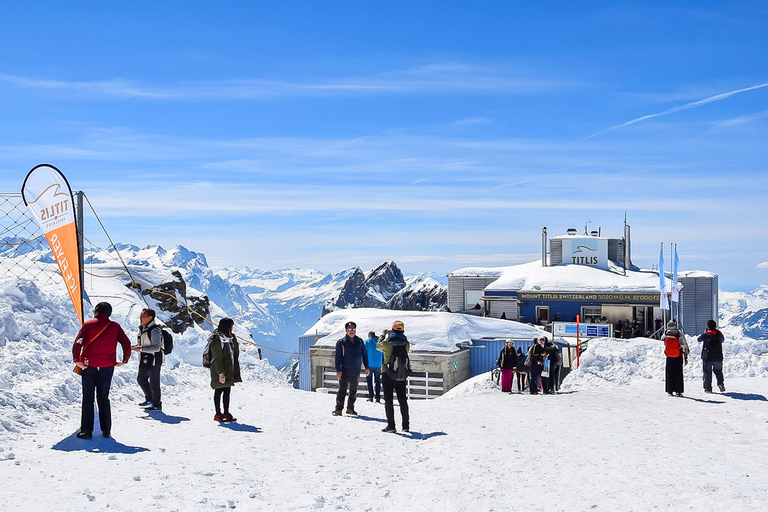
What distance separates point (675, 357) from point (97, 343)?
11.7 metres

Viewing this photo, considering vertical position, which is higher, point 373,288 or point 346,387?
point 373,288

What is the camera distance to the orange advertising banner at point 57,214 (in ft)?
36.4

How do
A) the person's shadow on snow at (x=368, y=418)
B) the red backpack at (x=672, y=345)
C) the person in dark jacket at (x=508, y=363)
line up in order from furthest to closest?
the person in dark jacket at (x=508, y=363) → the red backpack at (x=672, y=345) → the person's shadow on snow at (x=368, y=418)

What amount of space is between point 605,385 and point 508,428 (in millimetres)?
7772

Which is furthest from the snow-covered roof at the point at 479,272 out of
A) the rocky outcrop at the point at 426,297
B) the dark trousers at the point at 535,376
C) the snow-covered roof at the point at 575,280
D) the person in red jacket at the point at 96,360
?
the rocky outcrop at the point at 426,297

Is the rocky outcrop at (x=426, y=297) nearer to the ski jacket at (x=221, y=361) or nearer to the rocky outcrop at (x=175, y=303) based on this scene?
the rocky outcrop at (x=175, y=303)

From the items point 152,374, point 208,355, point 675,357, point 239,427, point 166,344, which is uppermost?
point 166,344

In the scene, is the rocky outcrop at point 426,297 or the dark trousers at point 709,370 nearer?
the dark trousers at point 709,370

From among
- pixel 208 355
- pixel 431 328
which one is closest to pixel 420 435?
pixel 208 355

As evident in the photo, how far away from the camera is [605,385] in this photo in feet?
58.0

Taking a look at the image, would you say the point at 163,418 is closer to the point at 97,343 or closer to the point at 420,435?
the point at 97,343

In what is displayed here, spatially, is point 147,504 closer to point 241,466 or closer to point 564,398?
point 241,466

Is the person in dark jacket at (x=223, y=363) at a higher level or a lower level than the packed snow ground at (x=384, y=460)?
higher

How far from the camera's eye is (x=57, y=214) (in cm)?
1120
